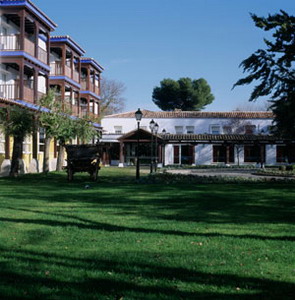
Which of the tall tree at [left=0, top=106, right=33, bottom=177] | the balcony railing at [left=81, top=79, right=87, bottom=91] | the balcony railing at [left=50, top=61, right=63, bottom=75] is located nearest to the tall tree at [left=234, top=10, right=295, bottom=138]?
the tall tree at [left=0, top=106, right=33, bottom=177]

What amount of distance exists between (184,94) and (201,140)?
21543 mm

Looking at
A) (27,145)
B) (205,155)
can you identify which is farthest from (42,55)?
(205,155)

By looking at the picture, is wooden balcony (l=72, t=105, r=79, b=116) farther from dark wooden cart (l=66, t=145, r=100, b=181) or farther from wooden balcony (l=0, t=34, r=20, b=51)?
dark wooden cart (l=66, t=145, r=100, b=181)

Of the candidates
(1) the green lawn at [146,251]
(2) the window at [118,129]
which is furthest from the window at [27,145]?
(2) the window at [118,129]

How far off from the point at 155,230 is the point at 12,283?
9.27 ft

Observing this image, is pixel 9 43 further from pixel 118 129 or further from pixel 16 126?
pixel 118 129

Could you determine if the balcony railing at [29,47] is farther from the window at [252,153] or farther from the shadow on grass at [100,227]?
the window at [252,153]

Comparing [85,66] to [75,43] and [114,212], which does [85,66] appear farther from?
[114,212]

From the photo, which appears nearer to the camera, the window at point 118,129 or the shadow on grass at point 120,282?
the shadow on grass at point 120,282

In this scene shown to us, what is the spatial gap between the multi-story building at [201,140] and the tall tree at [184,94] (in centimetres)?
1259

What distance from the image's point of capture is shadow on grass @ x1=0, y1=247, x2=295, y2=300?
11.4ft

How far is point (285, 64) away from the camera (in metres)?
11.2

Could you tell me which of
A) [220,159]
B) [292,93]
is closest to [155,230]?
[292,93]

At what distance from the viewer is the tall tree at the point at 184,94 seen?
204 ft
